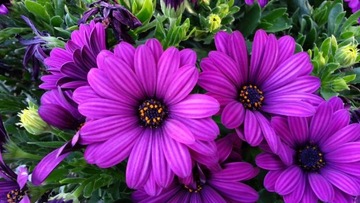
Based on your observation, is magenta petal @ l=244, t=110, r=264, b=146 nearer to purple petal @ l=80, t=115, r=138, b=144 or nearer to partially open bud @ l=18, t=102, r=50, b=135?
purple petal @ l=80, t=115, r=138, b=144

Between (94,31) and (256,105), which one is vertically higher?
(94,31)

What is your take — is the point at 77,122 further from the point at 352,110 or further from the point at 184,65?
the point at 352,110

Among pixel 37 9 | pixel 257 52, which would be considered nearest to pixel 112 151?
pixel 257 52

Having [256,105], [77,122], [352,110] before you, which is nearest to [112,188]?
[77,122]

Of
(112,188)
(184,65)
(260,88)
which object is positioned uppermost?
(184,65)

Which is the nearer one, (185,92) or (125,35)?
(185,92)

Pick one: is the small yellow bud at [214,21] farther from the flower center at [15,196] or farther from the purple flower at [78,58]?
the flower center at [15,196]

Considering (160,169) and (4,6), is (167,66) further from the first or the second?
(4,6)

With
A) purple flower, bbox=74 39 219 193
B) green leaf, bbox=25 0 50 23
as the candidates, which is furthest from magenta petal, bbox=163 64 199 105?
green leaf, bbox=25 0 50 23
